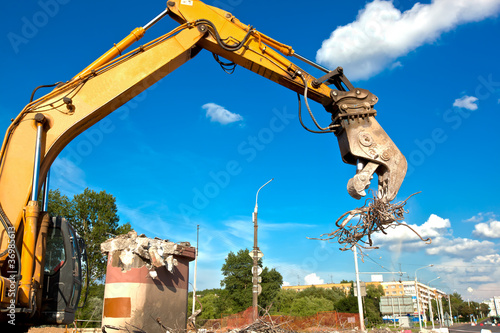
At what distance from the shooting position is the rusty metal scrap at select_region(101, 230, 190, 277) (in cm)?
930

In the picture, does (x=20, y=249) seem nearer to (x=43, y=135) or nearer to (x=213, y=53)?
(x=43, y=135)

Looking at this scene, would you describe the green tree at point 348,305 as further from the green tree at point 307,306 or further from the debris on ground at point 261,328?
the debris on ground at point 261,328

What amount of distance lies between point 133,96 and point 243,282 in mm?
46055

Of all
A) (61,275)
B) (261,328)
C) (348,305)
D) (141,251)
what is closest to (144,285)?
(141,251)

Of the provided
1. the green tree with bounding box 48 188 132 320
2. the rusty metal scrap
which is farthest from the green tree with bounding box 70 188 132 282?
the rusty metal scrap

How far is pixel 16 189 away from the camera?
544 centimetres

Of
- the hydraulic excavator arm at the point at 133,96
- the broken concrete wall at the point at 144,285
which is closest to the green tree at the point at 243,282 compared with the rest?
the broken concrete wall at the point at 144,285

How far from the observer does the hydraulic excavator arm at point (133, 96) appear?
521cm

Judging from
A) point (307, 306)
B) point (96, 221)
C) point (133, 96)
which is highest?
point (96, 221)

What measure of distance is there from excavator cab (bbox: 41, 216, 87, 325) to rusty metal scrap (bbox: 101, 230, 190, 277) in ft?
11.7

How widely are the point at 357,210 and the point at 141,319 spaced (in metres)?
5.80

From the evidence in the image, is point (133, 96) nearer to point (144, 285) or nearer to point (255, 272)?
point (144, 285)

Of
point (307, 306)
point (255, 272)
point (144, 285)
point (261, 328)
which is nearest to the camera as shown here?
point (261, 328)

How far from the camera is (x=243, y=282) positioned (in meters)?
49.7
